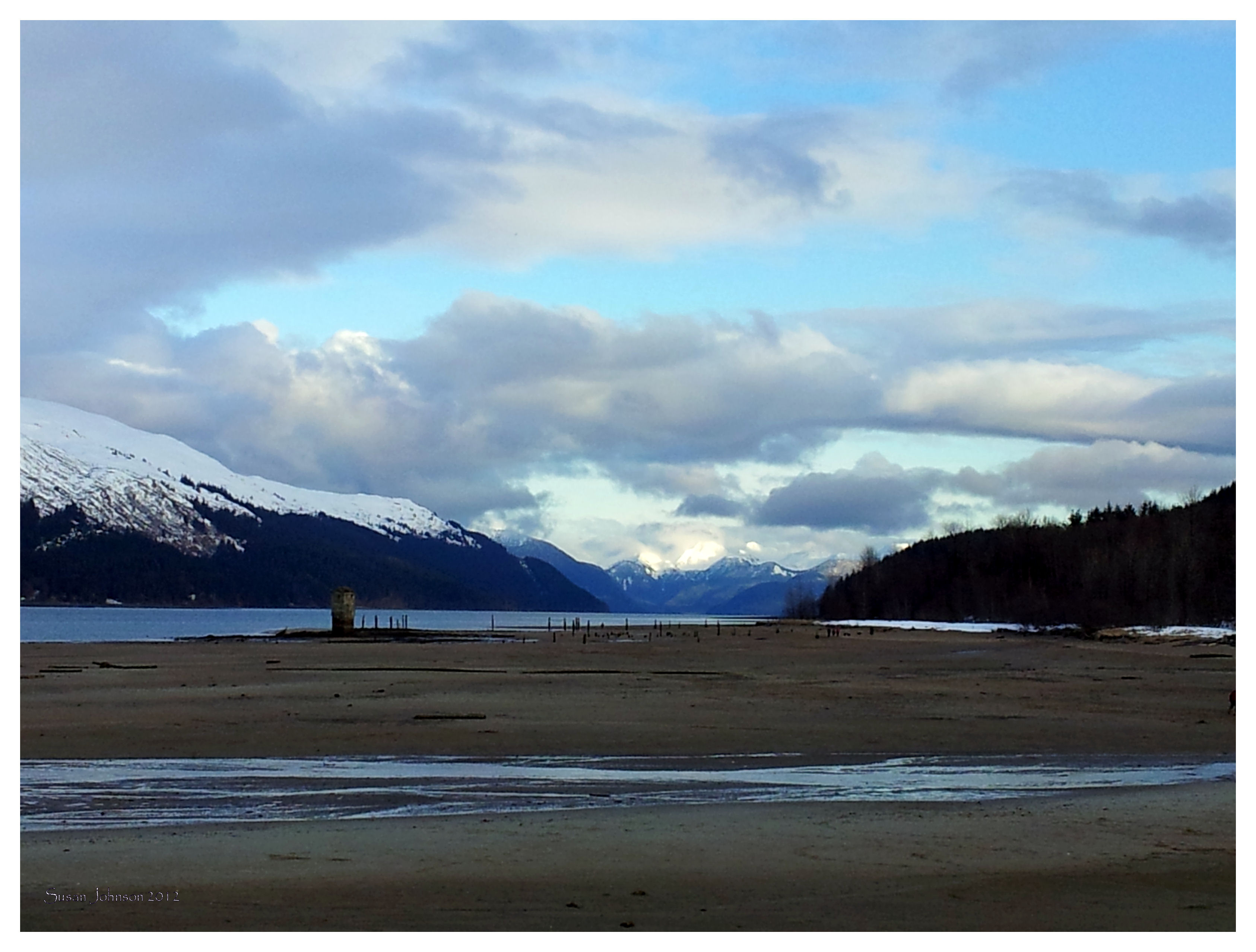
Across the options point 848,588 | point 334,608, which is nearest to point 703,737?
point 334,608

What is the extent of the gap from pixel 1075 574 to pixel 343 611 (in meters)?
83.2

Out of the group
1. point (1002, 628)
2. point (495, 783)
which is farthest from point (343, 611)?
point (495, 783)

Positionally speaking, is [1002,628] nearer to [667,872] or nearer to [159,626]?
[159,626]

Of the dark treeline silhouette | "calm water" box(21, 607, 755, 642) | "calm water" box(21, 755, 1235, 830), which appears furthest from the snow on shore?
"calm water" box(21, 755, 1235, 830)

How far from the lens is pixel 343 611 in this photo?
110 meters

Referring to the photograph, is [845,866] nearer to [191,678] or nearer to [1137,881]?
[1137,881]

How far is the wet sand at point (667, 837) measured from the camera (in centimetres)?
1053

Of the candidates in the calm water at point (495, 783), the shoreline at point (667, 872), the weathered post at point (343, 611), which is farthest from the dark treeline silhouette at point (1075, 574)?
the shoreline at point (667, 872)

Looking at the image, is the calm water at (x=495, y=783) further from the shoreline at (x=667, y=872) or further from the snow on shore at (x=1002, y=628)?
the snow on shore at (x=1002, y=628)

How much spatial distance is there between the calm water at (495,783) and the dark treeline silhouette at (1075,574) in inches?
3613

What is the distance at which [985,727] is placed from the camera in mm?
26453

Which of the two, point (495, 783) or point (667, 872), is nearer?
point (667, 872)
